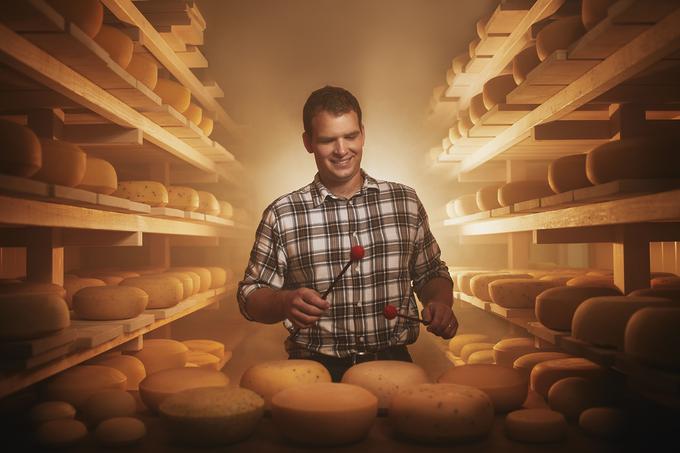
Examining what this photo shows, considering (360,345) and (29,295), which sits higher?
(29,295)

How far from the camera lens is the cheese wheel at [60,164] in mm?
2127

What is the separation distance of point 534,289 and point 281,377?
203 centimetres

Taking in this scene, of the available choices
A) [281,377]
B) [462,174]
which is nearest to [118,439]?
[281,377]

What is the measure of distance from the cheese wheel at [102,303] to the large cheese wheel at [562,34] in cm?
204

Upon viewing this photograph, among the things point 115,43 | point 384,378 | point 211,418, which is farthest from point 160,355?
point 211,418

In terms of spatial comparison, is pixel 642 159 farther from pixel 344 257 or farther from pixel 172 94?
pixel 172 94

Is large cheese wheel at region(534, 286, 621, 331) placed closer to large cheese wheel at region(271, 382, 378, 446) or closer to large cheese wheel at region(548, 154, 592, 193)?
large cheese wheel at region(548, 154, 592, 193)

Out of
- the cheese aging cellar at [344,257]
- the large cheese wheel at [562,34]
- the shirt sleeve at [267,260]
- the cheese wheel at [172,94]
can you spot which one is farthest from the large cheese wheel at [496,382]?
the cheese wheel at [172,94]

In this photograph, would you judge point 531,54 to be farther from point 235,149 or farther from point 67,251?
point 235,149

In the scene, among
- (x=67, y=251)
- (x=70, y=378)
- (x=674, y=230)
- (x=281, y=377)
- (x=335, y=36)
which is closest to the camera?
(x=281, y=377)

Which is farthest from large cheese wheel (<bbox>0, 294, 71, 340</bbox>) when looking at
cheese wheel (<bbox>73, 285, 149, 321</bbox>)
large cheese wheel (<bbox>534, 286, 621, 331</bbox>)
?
large cheese wheel (<bbox>534, 286, 621, 331</bbox>)

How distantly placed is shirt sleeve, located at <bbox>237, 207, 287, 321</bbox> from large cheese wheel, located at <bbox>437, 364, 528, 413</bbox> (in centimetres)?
82

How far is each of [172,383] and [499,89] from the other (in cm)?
261

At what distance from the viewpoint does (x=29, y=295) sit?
178 cm
